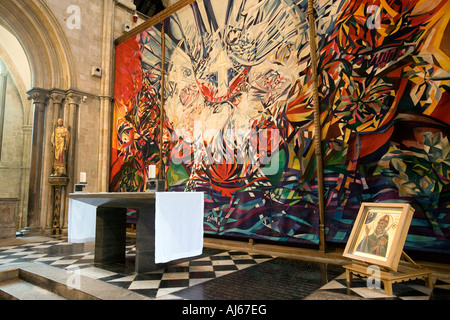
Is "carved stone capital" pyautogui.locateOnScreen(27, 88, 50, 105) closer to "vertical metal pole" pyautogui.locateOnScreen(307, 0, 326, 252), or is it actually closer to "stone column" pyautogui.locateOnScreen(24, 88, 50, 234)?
"stone column" pyautogui.locateOnScreen(24, 88, 50, 234)

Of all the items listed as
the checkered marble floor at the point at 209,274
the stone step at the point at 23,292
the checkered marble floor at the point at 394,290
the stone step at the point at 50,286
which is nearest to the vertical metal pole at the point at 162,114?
the checkered marble floor at the point at 209,274

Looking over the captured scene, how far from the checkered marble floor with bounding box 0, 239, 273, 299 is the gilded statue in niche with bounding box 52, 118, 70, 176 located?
2.18 meters

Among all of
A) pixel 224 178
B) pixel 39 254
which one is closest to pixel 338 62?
pixel 224 178

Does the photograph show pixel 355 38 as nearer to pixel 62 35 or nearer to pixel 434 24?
pixel 434 24

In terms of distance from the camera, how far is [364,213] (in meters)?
3.05

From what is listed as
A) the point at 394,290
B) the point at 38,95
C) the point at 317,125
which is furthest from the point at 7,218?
the point at 394,290

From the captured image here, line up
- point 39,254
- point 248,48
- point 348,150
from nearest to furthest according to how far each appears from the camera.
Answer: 1. point 348,150
2. point 39,254
3. point 248,48

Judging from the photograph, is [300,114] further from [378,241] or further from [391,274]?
[391,274]

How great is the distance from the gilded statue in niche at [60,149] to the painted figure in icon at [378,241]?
6817 mm

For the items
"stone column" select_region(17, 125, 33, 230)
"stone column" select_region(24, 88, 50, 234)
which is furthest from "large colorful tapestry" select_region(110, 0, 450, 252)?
"stone column" select_region(17, 125, 33, 230)

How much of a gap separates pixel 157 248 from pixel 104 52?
7.31m

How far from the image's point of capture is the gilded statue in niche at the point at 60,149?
7176 millimetres

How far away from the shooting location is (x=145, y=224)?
3416 millimetres

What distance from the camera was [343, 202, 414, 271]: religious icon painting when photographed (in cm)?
252
